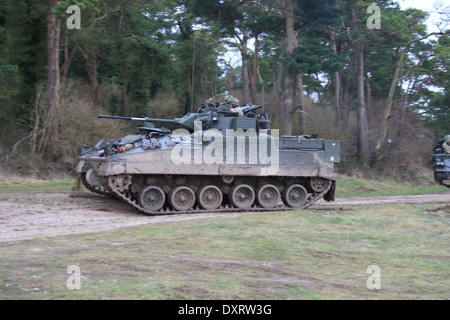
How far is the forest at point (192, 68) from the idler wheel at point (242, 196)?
9183 millimetres

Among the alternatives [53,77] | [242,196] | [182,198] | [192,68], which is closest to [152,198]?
[182,198]

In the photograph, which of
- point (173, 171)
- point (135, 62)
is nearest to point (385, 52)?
point (135, 62)

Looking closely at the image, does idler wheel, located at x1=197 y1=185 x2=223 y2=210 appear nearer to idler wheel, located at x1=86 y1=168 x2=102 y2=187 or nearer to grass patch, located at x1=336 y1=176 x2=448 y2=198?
idler wheel, located at x1=86 y1=168 x2=102 y2=187

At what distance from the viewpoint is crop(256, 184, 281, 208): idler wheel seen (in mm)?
14992

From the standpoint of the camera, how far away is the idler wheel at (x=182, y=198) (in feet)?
45.1

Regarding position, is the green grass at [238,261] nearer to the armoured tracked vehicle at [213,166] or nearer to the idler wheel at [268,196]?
the armoured tracked vehicle at [213,166]

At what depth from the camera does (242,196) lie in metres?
14.8

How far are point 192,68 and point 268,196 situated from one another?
576 inches

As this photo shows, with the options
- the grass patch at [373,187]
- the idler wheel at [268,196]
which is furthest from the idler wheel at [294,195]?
the grass patch at [373,187]
